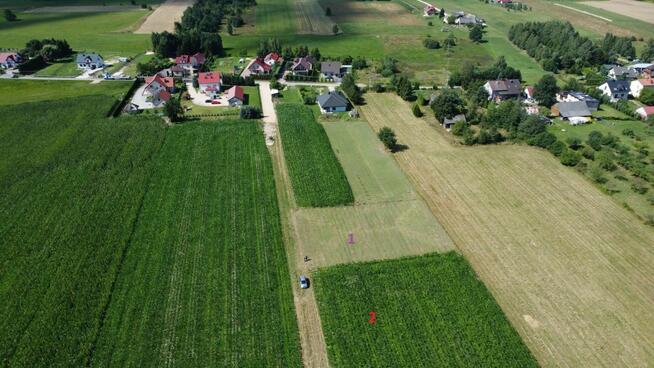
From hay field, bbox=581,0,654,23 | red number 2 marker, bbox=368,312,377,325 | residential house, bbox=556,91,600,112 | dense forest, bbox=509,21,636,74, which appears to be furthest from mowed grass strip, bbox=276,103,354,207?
hay field, bbox=581,0,654,23

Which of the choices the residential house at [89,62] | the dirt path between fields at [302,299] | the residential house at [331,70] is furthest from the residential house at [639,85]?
the residential house at [89,62]

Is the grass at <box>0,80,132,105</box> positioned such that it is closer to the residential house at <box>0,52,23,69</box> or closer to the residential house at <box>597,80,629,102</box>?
the residential house at <box>0,52,23,69</box>

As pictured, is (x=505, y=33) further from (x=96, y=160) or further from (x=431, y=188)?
(x=96, y=160)

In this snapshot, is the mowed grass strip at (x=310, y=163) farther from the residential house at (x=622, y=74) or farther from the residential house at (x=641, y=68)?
the residential house at (x=641, y=68)

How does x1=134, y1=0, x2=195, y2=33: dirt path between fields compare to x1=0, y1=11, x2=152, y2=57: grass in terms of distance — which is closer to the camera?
x1=0, y1=11, x2=152, y2=57: grass

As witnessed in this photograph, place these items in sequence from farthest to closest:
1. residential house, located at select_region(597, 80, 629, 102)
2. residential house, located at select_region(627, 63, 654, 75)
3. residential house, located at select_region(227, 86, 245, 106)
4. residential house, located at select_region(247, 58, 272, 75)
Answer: residential house, located at select_region(627, 63, 654, 75) → residential house, located at select_region(247, 58, 272, 75) → residential house, located at select_region(597, 80, 629, 102) → residential house, located at select_region(227, 86, 245, 106)

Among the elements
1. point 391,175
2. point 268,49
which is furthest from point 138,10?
point 391,175
